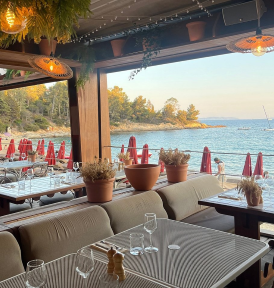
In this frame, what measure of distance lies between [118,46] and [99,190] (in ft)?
10.4

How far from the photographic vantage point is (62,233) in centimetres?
228

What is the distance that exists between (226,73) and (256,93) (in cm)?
484

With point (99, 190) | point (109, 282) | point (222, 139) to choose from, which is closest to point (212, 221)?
point (99, 190)

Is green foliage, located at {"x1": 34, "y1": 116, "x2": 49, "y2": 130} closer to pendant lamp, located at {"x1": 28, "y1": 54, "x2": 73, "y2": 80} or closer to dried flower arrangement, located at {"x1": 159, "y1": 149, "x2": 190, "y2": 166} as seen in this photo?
pendant lamp, located at {"x1": 28, "y1": 54, "x2": 73, "y2": 80}

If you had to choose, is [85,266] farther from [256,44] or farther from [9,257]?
[256,44]

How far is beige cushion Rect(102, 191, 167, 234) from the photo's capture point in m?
2.69

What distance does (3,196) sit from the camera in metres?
3.68

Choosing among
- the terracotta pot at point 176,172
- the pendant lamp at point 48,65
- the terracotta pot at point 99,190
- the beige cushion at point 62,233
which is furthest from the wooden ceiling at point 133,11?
the beige cushion at point 62,233

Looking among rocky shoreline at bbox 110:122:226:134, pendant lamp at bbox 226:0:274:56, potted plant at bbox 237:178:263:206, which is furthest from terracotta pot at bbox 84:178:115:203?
rocky shoreline at bbox 110:122:226:134

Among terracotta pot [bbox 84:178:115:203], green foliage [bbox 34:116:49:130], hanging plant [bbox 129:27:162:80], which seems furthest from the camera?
green foliage [bbox 34:116:49:130]

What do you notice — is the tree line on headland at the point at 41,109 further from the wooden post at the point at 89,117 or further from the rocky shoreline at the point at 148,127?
the wooden post at the point at 89,117

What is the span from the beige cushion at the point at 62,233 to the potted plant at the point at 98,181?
34cm

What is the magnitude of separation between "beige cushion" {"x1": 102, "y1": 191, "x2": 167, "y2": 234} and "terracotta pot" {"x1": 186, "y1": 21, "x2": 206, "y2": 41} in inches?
97.1

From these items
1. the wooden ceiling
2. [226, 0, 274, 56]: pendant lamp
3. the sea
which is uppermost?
the wooden ceiling
